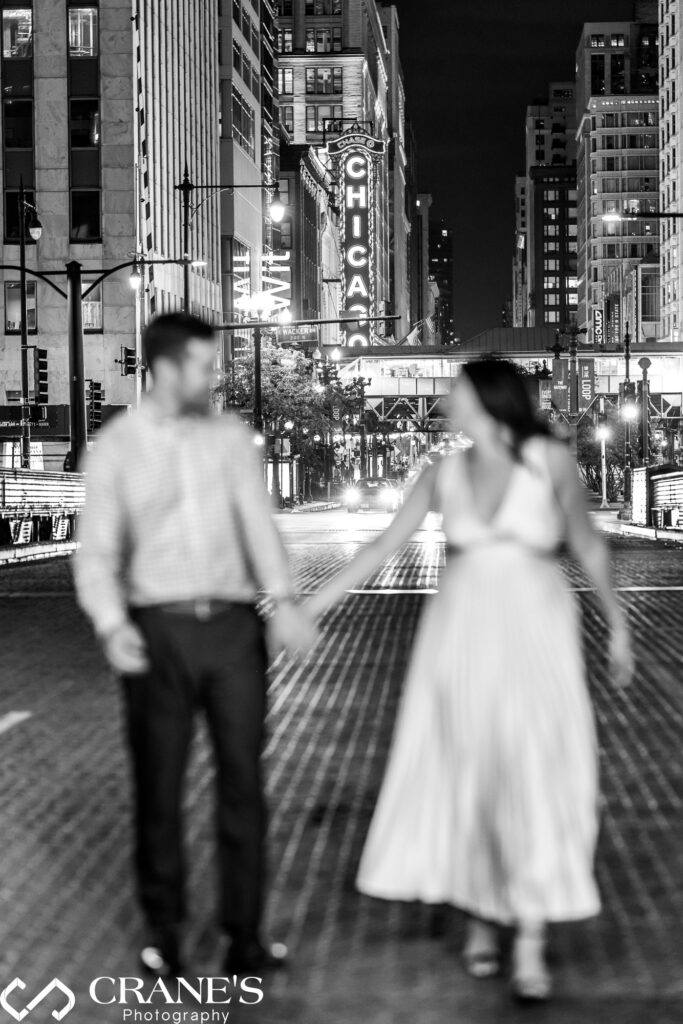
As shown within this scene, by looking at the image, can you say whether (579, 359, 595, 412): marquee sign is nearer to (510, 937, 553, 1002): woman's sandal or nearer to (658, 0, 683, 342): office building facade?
(658, 0, 683, 342): office building facade

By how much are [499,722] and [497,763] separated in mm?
122

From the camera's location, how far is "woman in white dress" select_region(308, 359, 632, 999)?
4695mm

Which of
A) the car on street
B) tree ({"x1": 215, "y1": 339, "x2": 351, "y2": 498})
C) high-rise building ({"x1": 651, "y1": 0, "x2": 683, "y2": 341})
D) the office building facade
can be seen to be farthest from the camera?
the office building facade

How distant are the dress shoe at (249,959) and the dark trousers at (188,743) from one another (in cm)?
4

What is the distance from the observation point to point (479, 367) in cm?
497

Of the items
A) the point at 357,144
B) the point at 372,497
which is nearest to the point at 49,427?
the point at 372,497

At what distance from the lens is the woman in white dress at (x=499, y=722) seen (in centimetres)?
470

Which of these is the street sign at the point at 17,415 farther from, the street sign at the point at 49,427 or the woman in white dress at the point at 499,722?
the woman in white dress at the point at 499,722

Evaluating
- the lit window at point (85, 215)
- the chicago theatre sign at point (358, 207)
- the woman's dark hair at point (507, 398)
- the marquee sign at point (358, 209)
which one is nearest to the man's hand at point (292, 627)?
the woman's dark hair at point (507, 398)

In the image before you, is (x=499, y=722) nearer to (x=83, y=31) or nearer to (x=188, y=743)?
(x=188, y=743)

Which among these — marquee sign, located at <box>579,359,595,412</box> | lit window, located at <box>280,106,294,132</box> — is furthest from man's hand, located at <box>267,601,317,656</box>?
lit window, located at <box>280,106,294,132</box>

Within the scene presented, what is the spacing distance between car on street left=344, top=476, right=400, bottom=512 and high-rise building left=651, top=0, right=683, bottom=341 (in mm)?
91030

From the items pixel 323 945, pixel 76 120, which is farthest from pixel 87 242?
pixel 323 945

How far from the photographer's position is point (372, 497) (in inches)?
2721
